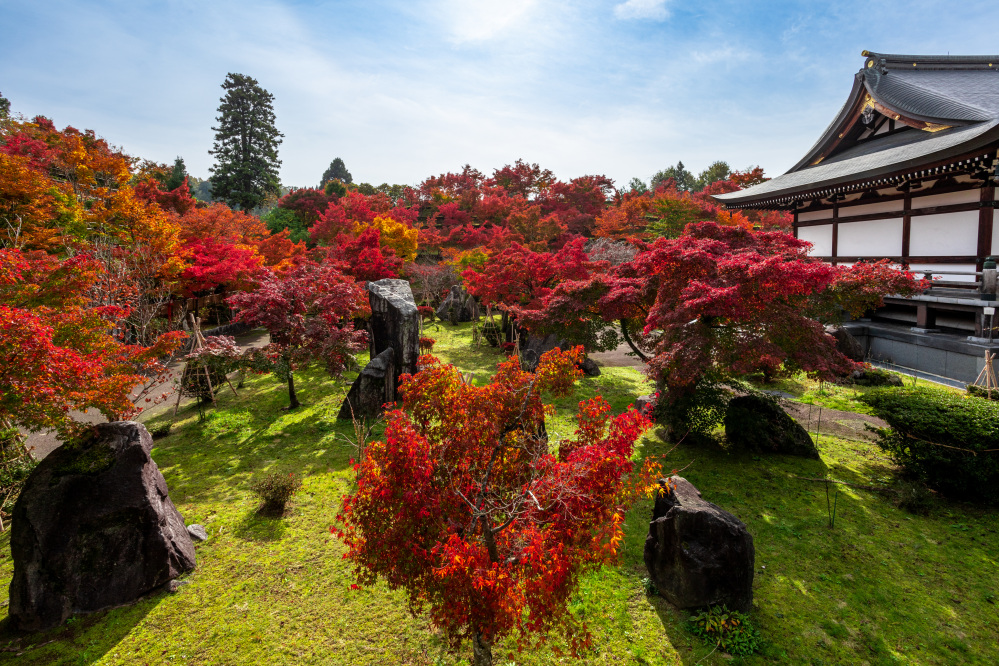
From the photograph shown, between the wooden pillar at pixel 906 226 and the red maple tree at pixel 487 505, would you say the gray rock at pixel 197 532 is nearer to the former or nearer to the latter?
the red maple tree at pixel 487 505

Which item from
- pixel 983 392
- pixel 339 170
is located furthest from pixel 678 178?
pixel 983 392

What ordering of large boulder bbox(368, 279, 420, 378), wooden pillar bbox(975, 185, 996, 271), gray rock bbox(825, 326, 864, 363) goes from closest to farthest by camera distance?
large boulder bbox(368, 279, 420, 378) < wooden pillar bbox(975, 185, 996, 271) < gray rock bbox(825, 326, 864, 363)

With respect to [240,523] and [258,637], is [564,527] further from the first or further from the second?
[240,523]

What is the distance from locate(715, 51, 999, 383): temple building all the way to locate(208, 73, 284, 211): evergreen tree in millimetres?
31538

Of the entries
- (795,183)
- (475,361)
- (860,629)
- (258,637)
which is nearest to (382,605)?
(258,637)

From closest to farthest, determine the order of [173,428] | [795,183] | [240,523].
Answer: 1. [240,523]
2. [173,428]
3. [795,183]

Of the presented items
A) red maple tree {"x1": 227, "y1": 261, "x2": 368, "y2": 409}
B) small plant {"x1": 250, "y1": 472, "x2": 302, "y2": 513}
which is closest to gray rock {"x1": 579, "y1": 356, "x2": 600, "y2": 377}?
red maple tree {"x1": 227, "y1": 261, "x2": 368, "y2": 409}

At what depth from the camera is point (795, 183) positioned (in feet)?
46.2

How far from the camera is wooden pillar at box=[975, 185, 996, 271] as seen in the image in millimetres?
9672

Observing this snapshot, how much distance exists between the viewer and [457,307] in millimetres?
19531

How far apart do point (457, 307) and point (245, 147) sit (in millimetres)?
24583

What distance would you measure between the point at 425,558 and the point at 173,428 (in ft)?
25.7

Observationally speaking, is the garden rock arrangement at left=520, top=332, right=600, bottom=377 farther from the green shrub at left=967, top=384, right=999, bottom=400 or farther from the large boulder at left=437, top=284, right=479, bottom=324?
the large boulder at left=437, top=284, right=479, bottom=324

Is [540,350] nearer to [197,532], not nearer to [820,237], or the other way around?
[197,532]
